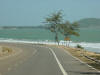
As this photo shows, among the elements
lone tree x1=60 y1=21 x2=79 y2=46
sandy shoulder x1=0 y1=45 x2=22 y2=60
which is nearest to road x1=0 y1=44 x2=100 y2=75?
sandy shoulder x1=0 y1=45 x2=22 y2=60

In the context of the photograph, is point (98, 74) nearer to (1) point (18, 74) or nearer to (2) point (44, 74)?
(2) point (44, 74)

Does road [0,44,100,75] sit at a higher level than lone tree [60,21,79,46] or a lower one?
lower

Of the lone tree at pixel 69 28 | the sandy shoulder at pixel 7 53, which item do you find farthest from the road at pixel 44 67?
the lone tree at pixel 69 28

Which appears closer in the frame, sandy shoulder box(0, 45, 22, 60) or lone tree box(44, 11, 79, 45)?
sandy shoulder box(0, 45, 22, 60)

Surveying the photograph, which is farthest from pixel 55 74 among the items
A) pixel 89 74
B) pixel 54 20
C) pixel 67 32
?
pixel 54 20

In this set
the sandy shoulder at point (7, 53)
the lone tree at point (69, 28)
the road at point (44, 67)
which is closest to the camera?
the road at point (44, 67)

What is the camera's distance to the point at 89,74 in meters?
18.6

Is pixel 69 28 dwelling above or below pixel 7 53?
above

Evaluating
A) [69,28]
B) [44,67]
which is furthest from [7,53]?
[69,28]

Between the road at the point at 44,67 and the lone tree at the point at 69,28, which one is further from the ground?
the lone tree at the point at 69,28

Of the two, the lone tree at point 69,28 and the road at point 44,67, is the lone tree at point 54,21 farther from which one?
the road at point 44,67

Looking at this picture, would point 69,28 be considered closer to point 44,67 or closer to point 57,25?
point 57,25

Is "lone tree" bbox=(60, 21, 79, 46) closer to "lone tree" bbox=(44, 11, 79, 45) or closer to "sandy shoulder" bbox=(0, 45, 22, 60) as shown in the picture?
"lone tree" bbox=(44, 11, 79, 45)

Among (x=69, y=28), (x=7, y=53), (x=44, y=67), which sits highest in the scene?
(x=69, y=28)
